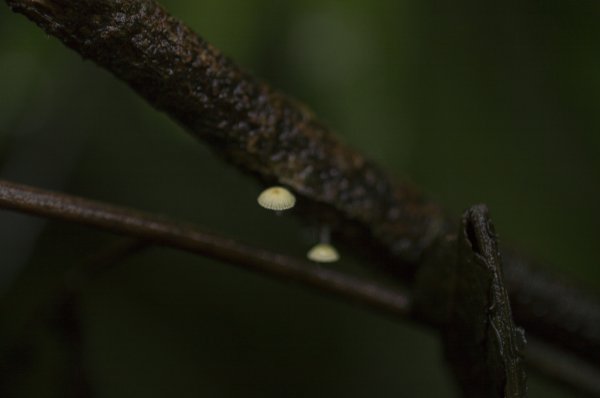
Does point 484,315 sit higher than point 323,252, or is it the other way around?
point 323,252

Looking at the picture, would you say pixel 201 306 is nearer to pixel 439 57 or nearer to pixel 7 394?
pixel 7 394

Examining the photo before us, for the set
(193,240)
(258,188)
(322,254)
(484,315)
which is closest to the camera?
(484,315)

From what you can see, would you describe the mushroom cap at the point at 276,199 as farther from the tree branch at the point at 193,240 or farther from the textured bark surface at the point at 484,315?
the textured bark surface at the point at 484,315

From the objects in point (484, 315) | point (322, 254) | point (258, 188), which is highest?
point (258, 188)

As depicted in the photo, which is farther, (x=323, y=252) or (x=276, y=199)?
(x=323, y=252)

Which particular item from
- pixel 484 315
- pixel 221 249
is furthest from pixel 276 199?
pixel 484 315

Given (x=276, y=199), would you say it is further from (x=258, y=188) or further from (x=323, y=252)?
(x=258, y=188)

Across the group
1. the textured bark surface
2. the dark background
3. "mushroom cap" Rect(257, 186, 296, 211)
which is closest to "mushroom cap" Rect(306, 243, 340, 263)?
"mushroom cap" Rect(257, 186, 296, 211)
